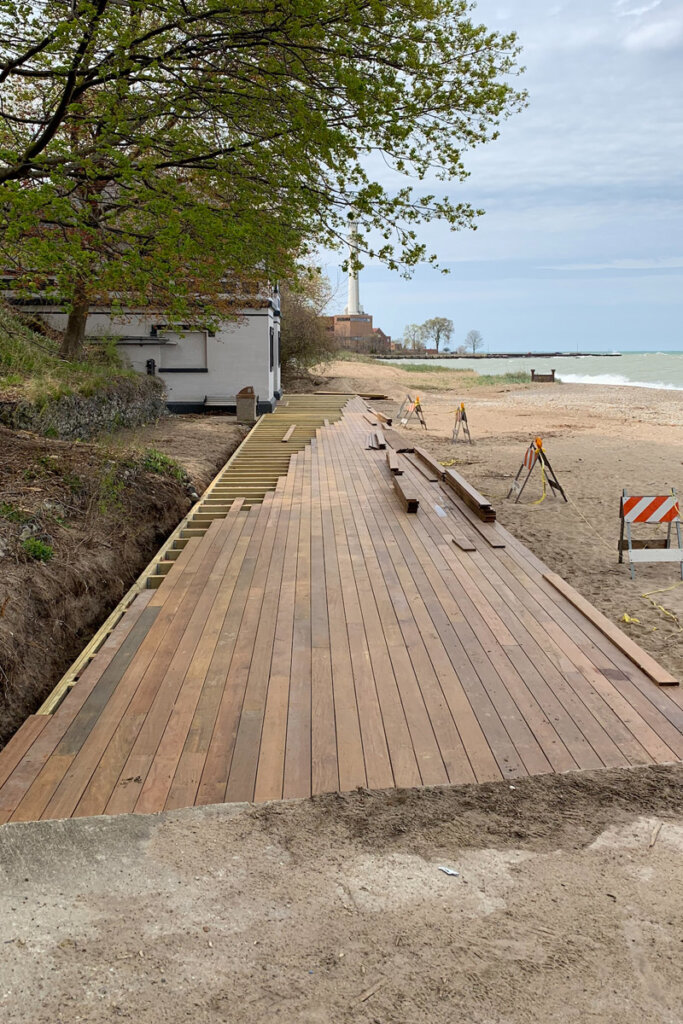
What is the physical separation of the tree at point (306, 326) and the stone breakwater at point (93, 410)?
1472 centimetres

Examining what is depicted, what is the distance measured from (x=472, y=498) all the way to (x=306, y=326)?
2677cm

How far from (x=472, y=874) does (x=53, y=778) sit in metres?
2.26

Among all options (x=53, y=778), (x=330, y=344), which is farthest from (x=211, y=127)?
(x=330, y=344)

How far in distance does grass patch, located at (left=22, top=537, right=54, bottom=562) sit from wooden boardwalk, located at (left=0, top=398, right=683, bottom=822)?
1.17m

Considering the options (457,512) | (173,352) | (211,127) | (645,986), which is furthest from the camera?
(173,352)

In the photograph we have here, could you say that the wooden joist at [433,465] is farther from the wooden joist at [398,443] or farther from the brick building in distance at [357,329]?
the brick building in distance at [357,329]

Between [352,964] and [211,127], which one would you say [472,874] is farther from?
[211,127]

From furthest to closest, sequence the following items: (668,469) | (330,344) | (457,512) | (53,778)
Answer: (330,344)
(668,469)
(457,512)
(53,778)

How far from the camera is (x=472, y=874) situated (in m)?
3.29

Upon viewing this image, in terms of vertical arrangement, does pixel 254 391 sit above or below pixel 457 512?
above

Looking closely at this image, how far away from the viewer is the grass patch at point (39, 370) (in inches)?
508

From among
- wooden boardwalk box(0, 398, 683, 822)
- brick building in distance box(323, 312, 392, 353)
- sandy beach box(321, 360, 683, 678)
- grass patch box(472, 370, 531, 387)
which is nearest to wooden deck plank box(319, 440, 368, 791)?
wooden boardwalk box(0, 398, 683, 822)

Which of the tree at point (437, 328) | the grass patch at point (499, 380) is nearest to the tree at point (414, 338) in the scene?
the tree at point (437, 328)

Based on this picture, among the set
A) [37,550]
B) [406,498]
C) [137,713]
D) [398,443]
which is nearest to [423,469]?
[398,443]
